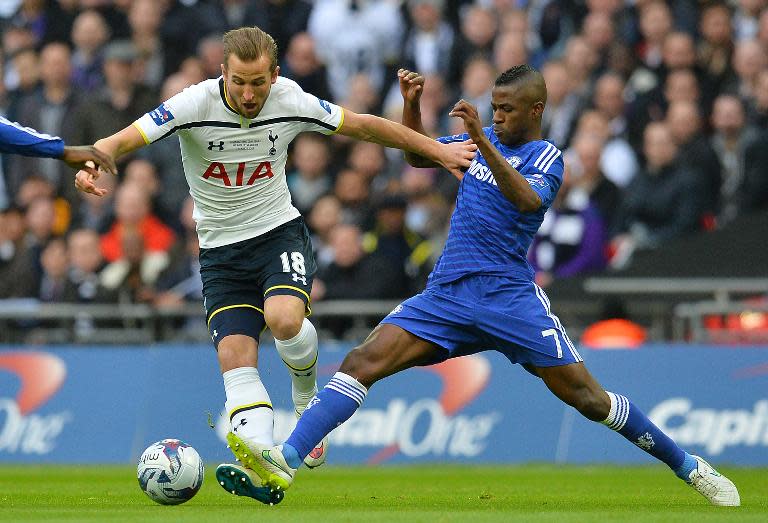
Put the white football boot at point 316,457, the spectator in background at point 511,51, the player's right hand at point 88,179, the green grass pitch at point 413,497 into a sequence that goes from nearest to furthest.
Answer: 1. the green grass pitch at point 413,497
2. the player's right hand at point 88,179
3. the white football boot at point 316,457
4. the spectator in background at point 511,51

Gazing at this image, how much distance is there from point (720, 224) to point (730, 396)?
2262 millimetres

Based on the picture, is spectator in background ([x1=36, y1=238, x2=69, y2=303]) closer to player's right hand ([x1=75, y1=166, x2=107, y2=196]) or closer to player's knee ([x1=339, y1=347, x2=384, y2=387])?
player's right hand ([x1=75, y1=166, x2=107, y2=196])

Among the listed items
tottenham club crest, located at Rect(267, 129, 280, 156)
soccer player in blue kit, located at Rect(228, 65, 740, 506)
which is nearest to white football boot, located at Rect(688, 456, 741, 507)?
soccer player in blue kit, located at Rect(228, 65, 740, 506)

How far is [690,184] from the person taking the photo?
16.4 m

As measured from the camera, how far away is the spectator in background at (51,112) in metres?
19.5

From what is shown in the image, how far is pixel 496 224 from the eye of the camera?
9680 mm

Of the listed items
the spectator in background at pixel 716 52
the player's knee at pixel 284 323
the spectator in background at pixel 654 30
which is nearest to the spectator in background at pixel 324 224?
the spectator in background at pixel 654 30

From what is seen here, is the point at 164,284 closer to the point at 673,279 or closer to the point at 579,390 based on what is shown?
the point at 673,279

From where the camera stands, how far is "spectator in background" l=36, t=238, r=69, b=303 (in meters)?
17.9

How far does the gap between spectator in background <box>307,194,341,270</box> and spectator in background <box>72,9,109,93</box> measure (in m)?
4.21

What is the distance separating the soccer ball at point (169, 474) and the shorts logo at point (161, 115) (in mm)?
2001

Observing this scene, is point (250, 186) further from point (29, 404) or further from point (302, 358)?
point (29, 404)

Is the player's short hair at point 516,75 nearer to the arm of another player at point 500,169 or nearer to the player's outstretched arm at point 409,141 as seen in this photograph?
the player's outstretched arm at point 409,141

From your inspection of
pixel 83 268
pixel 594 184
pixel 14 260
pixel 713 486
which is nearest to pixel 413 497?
pixel 713 486
